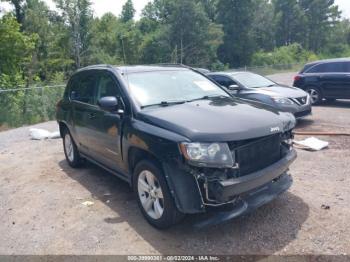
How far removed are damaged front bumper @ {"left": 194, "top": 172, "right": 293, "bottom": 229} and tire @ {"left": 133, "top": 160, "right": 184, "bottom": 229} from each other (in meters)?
0.32

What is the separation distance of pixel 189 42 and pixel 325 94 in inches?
1449

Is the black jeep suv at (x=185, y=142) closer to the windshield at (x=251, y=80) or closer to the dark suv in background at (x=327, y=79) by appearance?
the windshield at (x=251, y=80)

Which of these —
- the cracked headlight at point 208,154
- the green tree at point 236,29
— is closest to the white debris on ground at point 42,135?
the cracked headlight at point 208,154

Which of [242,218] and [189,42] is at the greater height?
[189,42]

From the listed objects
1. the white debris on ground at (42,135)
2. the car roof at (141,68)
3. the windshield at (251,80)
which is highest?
the car roof at (141,68)

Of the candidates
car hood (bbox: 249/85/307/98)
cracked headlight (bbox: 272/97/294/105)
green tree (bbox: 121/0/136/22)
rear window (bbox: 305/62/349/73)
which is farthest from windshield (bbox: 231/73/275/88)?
green tree (bbox: 121/0/136/22)

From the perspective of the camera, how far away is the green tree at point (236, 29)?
179ft

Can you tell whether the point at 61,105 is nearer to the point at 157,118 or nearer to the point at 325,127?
the point at 157,118

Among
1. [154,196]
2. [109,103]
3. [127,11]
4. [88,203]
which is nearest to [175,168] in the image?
[154,196]

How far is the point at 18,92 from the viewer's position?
535 inches

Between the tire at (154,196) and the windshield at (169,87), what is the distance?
0.85 m

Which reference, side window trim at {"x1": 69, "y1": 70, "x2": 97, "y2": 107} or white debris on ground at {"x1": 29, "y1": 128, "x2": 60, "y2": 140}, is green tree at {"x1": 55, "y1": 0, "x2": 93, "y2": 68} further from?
side window trim at {"x1": 69, "y1": 70, "x2": 97, "y2": 107}

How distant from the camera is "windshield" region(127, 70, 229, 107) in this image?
452 cm

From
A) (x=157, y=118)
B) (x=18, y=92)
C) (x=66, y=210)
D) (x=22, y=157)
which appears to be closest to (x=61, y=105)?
(x=22, y=157)
